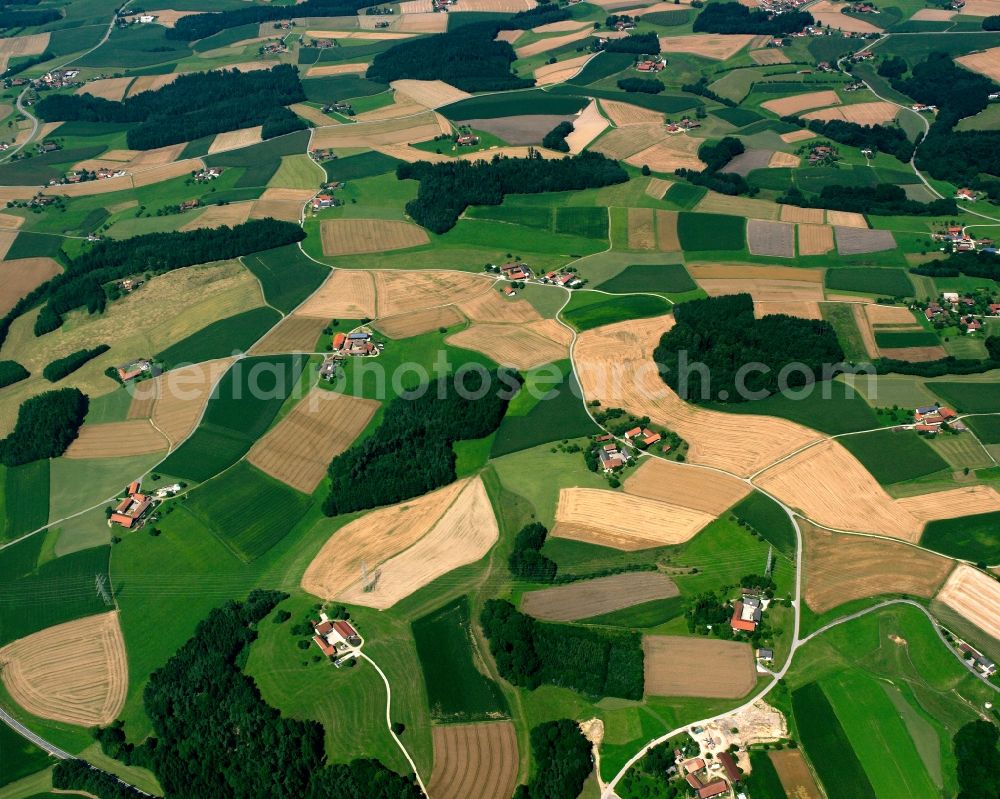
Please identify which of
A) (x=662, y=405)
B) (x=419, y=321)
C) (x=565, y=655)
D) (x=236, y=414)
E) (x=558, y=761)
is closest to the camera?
(x=558, y=761)

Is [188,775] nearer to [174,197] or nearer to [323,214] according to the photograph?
[323,214]

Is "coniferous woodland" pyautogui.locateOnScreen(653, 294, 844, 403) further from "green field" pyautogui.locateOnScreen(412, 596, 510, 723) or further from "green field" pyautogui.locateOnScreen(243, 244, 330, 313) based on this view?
"green field" pyautogui.locateOnScreen(243, 244, 330, 313)

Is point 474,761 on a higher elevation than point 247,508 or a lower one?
higher

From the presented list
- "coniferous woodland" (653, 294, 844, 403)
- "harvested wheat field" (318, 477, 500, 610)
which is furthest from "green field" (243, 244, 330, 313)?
"coniferous woodland" (653, 294, 844, 403)

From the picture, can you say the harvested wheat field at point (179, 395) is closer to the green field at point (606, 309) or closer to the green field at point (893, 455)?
the green field at point (606, 309)

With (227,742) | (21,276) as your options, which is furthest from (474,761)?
(21,276)

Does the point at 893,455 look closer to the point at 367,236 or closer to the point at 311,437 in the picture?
the point at 311,437

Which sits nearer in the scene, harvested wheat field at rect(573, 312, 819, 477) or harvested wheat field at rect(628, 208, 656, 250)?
harvested wheat field at rect(573, 312, 819, 477)
